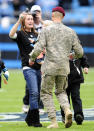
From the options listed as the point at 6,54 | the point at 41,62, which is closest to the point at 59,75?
the point at 41,62

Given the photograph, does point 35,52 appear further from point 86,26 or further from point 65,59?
point 86,26

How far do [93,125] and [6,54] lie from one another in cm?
1631

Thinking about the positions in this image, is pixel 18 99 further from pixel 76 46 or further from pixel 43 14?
pixel 43 14

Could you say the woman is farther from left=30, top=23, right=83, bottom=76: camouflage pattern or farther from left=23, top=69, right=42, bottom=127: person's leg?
left=30, top=23, right=83, bottom=76: camouflage pattern

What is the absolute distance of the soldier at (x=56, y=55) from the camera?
338 inches

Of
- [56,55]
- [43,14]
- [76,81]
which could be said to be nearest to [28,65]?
[76,81]

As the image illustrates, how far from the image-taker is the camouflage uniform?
858 cm

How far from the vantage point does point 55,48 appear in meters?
8.61

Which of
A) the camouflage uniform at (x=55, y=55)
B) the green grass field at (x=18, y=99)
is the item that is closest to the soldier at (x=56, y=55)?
the camouflage uniform at (x=55, y=55)

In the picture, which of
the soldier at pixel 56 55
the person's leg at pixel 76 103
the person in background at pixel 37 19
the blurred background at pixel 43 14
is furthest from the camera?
the blurred background at pixel 43 14

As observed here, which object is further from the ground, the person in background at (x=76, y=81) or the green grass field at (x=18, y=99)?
the person in background at (x=76, y=81)

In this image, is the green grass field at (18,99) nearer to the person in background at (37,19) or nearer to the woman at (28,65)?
the woman at (28,65)

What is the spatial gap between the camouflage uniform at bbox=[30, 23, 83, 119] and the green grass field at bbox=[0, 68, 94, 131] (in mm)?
524

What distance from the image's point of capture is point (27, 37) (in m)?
9.66
